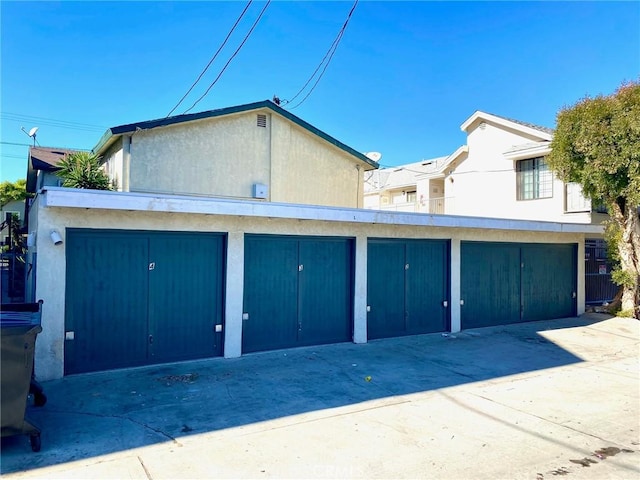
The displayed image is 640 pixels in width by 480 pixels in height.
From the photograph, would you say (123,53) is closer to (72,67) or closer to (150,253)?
(72,67)

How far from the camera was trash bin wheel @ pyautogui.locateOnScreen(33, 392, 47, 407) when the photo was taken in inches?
192

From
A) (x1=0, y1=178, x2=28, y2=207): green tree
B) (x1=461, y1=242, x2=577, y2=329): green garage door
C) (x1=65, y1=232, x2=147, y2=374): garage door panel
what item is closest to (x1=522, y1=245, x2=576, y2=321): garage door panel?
(x1=461, y1=242, x2=577, y2=329): green garage door

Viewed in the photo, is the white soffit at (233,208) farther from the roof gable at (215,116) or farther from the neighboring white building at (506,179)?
the neighboring white building at (506,179)

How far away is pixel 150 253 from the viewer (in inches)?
271

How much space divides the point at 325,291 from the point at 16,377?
18.5ft

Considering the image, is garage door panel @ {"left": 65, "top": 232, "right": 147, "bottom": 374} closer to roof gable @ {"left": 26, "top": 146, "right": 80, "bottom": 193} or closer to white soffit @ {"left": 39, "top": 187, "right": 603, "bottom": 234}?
white soffit @ {"left": 39, "top": 187, "right": 603, "bottom": 234}

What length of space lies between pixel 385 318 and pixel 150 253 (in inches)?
204

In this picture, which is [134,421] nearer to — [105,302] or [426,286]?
[105,302]

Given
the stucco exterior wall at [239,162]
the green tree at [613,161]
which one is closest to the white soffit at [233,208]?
the green tree at [613,161]

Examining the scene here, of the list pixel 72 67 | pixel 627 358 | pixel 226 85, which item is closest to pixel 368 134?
pixel 226 85

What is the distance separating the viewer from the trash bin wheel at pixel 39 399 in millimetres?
4879

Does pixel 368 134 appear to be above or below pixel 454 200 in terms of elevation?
above

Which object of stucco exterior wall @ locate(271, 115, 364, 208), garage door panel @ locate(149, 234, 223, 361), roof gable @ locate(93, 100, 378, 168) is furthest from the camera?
stucco exterior wall @ locate(271, 115, 364, 208)

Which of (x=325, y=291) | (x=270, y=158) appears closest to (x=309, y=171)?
(x=270, y=158)
